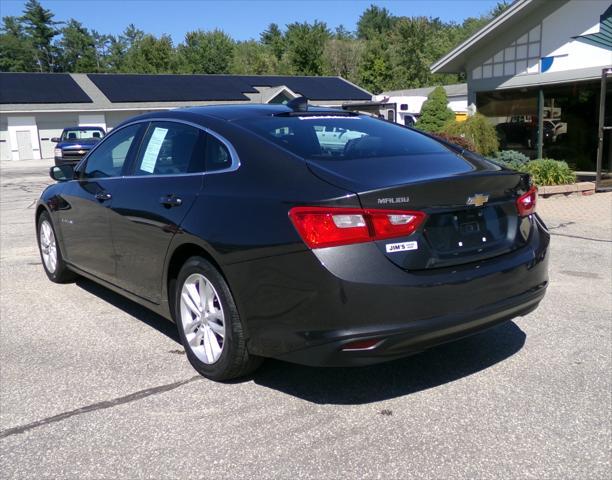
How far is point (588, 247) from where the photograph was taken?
7410mm

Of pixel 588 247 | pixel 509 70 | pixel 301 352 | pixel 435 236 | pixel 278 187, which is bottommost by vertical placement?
pixel 588 247

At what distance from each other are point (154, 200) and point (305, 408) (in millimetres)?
1680

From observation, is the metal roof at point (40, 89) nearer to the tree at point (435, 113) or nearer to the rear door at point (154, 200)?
the tree at point (435, 113)

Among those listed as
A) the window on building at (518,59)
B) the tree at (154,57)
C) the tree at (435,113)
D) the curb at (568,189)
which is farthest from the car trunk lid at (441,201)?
the tree at (154,57)

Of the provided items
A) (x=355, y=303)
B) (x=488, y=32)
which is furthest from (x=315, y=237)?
(x=488, y=32)

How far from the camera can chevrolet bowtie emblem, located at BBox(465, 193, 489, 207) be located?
3.30 m

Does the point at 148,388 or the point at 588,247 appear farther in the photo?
the point at 588,247

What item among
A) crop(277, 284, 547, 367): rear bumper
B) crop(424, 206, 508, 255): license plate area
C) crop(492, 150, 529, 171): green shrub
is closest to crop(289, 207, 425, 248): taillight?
crop(424, 206, 508, 255): license plate area

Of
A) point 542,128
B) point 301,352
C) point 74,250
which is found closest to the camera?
point 301,352

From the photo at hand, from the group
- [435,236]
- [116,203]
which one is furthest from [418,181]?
[116,203]

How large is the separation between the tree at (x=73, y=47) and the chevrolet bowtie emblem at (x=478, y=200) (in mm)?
87040

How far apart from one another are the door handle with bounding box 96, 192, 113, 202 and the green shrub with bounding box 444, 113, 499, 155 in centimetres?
1083

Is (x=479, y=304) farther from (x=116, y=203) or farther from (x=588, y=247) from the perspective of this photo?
(x=588, y=247)

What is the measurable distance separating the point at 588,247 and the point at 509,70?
8.44 m
